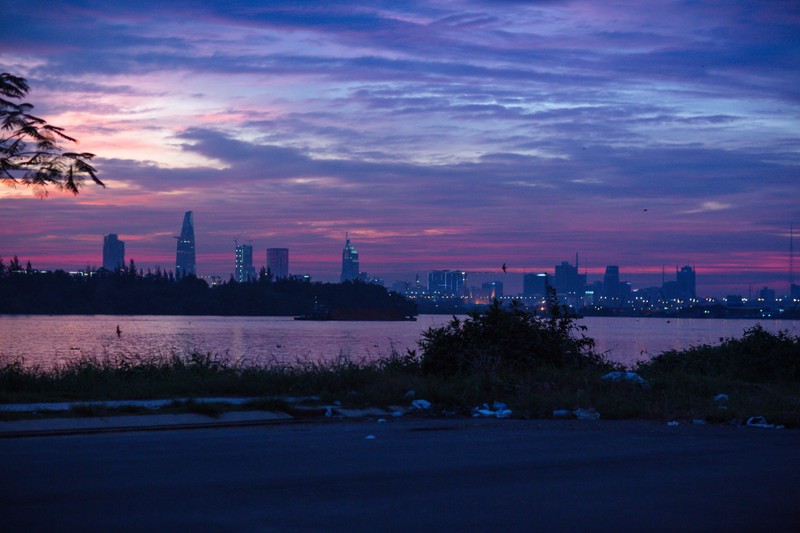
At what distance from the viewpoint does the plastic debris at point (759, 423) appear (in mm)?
16475

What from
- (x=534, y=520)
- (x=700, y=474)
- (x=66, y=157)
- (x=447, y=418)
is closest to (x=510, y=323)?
(x=447, y=418)

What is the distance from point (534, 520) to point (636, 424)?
918cm

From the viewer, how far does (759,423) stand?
16.6m

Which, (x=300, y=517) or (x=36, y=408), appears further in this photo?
(x=36, y=408)

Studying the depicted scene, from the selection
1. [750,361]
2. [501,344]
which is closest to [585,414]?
[501,344]

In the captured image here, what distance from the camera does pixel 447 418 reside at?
57.5 feet

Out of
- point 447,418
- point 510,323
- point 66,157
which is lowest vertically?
point 447,418

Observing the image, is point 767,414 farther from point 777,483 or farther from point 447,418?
point 777,483

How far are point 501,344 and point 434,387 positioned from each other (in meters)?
4.65

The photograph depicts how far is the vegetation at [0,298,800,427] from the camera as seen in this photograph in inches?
719

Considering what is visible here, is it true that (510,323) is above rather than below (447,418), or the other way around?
above

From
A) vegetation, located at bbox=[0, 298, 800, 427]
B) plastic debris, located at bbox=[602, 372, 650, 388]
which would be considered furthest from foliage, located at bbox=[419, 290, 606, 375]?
plastic debris, located at bbox=[602, 372, 650, 388]

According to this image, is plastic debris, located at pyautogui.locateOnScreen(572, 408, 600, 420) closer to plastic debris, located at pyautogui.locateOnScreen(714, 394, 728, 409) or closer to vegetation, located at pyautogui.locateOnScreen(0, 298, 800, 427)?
vegetation, located at pyautogui.locateOnScreen(0, 298, 800, 427)

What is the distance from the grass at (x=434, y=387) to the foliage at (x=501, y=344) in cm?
7
